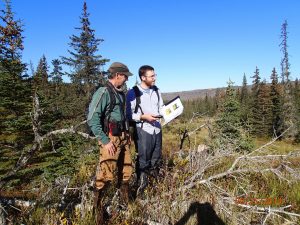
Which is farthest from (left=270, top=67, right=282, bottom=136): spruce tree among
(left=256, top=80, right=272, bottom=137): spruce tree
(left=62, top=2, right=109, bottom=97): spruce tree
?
(left=62, top=2, right=109, bottom=97): spruce tree

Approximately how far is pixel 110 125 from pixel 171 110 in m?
1.41

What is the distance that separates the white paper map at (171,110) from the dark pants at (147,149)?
0.32m

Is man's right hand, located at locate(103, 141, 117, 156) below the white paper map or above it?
below

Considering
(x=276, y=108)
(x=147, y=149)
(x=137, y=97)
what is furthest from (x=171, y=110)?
(x=276, y=108)

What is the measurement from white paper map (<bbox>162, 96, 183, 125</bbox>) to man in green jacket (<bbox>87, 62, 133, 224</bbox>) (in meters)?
0.97

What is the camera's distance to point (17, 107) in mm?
12945

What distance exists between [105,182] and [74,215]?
0.55 meters

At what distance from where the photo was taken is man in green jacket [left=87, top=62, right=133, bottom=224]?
3.86 m

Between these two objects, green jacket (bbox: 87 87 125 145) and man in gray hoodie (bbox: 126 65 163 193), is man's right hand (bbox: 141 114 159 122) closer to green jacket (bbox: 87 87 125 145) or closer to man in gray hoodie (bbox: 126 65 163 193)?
man in gray hoodie (bbox: 126 65 163 193)

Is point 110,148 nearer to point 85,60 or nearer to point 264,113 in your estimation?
point 85,60

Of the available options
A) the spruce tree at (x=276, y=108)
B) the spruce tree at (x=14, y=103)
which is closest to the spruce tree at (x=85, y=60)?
the spruce tree at (x=14, y=103)

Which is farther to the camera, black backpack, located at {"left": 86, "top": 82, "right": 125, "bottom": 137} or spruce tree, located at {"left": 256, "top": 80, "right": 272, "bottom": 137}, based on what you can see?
spruce tree, located at {"left": 256, "top": 80, "right": 272, "bottom": 137}

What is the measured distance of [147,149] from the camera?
15.7 feet

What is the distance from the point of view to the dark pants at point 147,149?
4.78m
